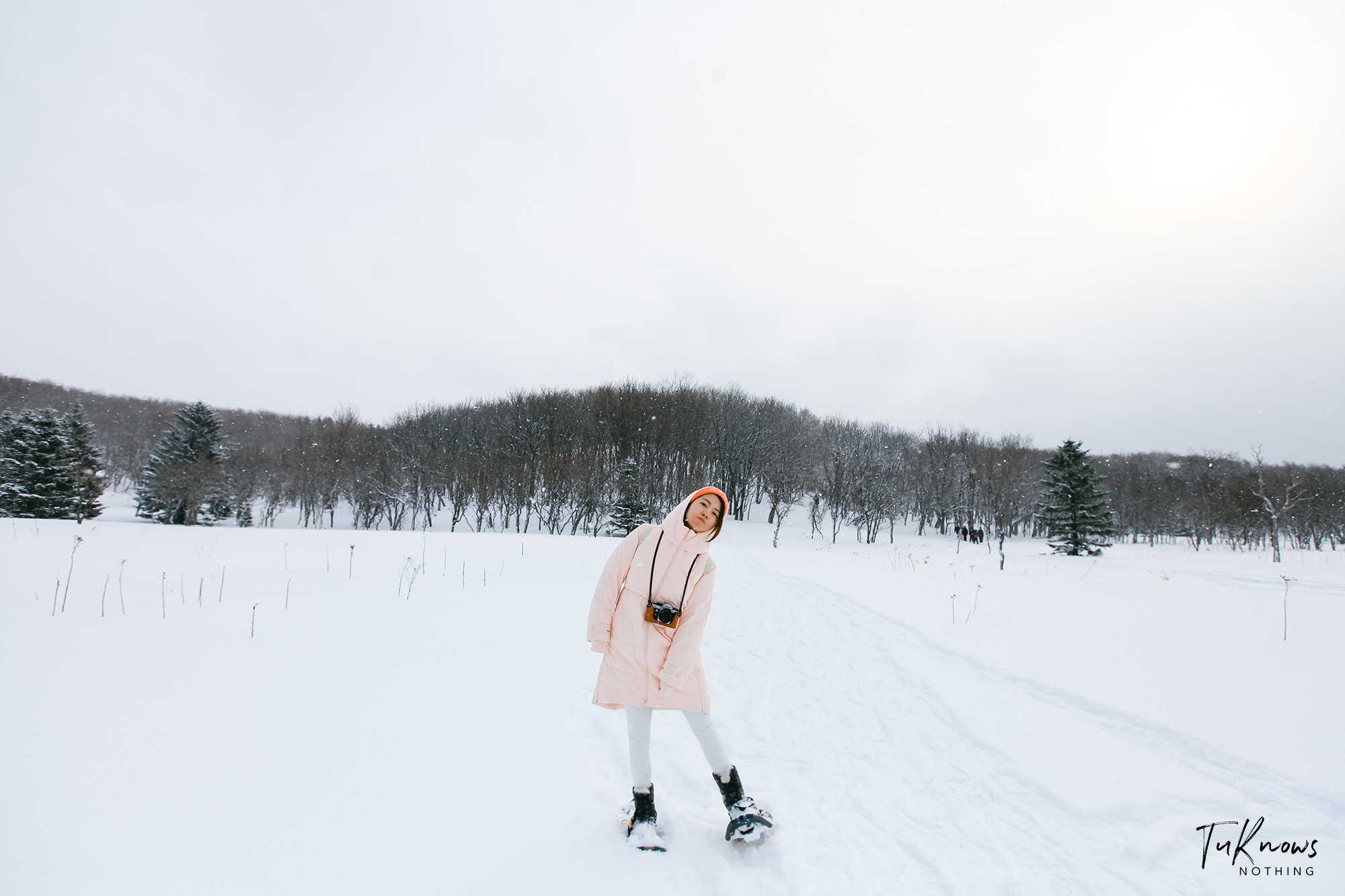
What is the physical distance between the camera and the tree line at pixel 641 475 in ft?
117

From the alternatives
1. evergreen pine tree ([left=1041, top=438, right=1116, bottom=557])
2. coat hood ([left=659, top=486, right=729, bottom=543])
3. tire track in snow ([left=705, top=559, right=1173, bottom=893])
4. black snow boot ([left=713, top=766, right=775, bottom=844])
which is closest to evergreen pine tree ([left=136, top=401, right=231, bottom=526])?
tire track in snow ([left=705, top=559, right=1173, bottom=893])

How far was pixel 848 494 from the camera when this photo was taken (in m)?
40.4

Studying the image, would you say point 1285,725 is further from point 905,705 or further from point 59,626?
point 59,626

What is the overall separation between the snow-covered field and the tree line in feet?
89.3

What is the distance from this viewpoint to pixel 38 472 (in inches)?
1010

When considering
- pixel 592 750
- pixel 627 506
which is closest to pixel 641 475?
pixel 627 506

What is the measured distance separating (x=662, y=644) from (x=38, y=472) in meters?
38.9

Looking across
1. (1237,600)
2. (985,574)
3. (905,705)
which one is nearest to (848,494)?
(985,574)

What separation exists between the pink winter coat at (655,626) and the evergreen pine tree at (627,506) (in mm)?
30646

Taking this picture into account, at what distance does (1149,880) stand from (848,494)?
39380mm

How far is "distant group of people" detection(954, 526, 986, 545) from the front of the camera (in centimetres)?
3656

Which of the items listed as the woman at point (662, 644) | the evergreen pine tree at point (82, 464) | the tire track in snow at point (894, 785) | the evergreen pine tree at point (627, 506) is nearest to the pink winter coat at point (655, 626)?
the woman at point (662, 644)

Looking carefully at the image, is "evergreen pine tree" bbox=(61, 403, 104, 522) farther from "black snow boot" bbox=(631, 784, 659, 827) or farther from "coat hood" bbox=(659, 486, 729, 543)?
"coat hood" bbox=(659, 486, 729, 543)

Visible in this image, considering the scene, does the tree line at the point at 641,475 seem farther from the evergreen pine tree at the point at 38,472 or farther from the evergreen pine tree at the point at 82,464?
the evergreen pine tree at the point at 38,472
